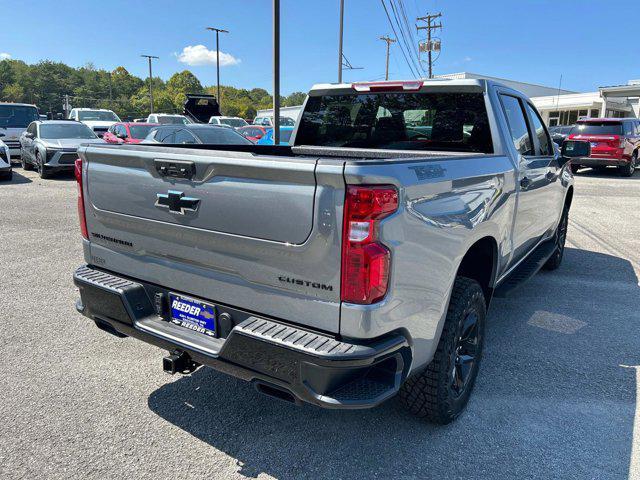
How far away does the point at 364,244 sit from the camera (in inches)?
81.7

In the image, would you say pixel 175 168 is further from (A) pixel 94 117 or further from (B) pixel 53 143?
(A) pixel 94 117

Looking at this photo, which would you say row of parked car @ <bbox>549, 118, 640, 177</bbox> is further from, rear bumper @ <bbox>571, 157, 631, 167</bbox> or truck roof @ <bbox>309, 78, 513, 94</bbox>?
truck roof @ <bbox>309, 78, 513, 94</bbox>

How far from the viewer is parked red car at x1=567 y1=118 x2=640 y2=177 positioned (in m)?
16.4

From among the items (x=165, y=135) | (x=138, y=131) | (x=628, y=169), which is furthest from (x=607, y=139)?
(x=138, y=131)

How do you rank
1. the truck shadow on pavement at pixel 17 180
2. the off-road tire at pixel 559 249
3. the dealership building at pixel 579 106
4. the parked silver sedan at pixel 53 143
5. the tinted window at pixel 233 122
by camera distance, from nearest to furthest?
the off-road tire at pixel 559 249 → the truck shadow on pavement at pixel 17 180 → the parked silver sedan at pixel 53 143 → the tinted window at pixel 233 122 → the dealership building at pixel 579 106

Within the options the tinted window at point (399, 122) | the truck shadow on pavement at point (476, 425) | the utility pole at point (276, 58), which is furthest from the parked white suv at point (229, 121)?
the truck shadow on pavement at point (476, 425)

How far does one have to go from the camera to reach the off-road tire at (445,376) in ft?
8.84

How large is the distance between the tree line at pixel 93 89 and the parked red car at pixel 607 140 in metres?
96.8

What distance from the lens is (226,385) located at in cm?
339

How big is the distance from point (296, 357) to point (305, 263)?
40cm

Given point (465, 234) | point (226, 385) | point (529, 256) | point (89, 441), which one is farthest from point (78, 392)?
point (529, 256)

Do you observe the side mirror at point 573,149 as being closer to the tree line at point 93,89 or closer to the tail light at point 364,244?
the tail light at point 364,244

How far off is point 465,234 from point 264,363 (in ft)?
4.27

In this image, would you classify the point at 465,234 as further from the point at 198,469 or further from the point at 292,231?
the point at 198,469
